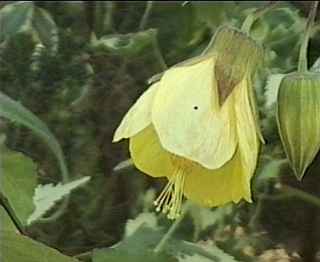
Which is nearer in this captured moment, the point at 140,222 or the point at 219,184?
the point at 219,184

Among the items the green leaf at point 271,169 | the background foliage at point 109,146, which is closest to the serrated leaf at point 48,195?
the background foliage at point 109,146

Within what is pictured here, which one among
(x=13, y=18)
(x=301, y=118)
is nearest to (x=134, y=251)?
(x=301, y=118)

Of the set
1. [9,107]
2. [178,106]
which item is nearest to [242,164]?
[178,106]

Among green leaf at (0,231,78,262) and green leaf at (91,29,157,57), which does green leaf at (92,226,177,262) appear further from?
green leaf at (91,29,157,57)

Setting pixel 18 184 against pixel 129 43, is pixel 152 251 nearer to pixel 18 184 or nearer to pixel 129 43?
pixel 18 184

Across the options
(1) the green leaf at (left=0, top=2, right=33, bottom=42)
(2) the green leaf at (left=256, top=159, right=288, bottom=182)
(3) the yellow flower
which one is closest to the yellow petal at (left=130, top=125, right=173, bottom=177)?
(3) the yellow flower

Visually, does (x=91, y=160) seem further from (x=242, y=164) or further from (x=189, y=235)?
(x=242, y=164)
